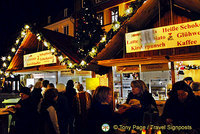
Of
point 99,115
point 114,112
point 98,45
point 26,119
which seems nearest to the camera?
point 99,115

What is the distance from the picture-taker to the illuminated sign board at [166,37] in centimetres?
472

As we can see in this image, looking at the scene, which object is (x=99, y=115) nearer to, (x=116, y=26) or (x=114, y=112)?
(x=114, y=112)

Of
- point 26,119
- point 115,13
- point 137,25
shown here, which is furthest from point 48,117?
point 115,13

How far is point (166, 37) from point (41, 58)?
5.77m

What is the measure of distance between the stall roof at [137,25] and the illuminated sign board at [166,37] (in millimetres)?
432

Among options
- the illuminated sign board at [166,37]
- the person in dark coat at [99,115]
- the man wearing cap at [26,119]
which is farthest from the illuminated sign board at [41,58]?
the person in dark coat at [99,115]

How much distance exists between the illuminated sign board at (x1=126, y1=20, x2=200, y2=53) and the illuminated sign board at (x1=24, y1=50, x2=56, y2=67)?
378 centimetres

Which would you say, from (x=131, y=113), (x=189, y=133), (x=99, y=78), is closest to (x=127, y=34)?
(x=99, y=78)

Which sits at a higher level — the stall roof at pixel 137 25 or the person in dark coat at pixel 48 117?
the stall roof at pixel 137 25

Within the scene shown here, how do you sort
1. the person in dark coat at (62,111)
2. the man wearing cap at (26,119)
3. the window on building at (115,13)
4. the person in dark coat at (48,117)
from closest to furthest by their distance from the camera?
1. the person in dark coat at (48,117)
2. the man wearing cap at (26,119)
3. the person in dark coat at (62,111)
4. the window on building at (115,13)

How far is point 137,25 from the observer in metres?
6.41

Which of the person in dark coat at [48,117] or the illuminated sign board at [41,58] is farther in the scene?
the illuminated sign board at [41,58]

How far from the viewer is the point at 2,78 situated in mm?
10438

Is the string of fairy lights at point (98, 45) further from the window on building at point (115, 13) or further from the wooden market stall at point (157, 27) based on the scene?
the window on building at point (115, 13)
